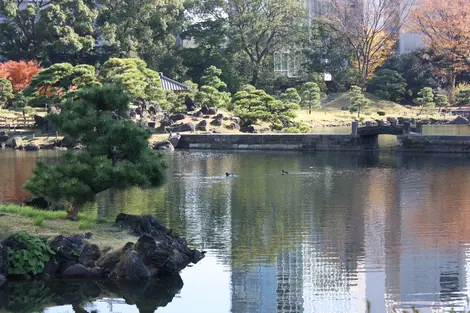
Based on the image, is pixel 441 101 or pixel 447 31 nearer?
pixel 441 101

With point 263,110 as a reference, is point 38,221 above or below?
below

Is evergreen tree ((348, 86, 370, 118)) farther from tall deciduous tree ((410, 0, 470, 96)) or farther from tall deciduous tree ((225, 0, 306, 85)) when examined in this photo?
tall deciduous tree ((410, 0, 470, 96))

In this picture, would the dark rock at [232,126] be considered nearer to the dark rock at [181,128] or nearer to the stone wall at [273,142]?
the dark rock at [181,128]

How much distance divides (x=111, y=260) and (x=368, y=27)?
1871 inches

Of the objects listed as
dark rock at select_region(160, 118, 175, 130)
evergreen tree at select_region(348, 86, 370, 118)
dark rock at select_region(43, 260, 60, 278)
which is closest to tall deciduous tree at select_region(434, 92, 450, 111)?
evergreen tree at select_region(348, 86, 370, 118)

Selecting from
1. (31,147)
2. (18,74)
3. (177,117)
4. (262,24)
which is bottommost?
(31,147)

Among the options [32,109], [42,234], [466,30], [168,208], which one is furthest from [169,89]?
[42,234]

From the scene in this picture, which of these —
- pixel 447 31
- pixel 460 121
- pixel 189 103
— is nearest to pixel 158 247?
pixel 189 103

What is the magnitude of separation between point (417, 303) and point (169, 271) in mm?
3836

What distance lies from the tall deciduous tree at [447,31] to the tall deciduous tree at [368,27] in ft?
6.72

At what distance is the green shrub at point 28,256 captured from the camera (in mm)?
12273

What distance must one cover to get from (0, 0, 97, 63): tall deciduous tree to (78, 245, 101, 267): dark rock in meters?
37.9

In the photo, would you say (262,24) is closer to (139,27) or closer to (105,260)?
(139,27)

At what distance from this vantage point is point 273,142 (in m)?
36.6
